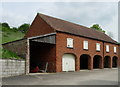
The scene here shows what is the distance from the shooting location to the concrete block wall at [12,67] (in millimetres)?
12781

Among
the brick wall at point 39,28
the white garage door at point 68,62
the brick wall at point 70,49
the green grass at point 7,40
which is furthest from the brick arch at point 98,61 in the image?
the green grass at point 7,40

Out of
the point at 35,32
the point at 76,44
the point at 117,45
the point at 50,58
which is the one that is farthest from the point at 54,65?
the point at 117,45

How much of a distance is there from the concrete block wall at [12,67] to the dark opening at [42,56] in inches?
138

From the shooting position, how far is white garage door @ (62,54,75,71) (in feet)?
63.5

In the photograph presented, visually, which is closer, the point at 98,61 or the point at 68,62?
the point at 68,62

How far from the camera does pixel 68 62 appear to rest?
65.6 ft

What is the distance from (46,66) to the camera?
61.1 ft

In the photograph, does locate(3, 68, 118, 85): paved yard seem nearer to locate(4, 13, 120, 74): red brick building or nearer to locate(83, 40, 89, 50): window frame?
locate(4, 13, 120, 74): red brick building

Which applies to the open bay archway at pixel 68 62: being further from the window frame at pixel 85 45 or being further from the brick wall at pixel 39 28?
the brick wall at pixel 39 28

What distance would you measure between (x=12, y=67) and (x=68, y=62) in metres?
8.45

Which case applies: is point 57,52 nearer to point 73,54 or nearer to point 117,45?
point 73,54

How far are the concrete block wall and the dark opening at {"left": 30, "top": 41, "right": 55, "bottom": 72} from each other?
3496mm

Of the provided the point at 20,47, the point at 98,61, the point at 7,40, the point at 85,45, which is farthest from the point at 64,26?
the point at 7,40

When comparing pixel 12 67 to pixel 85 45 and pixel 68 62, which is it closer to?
pixel 68 62
